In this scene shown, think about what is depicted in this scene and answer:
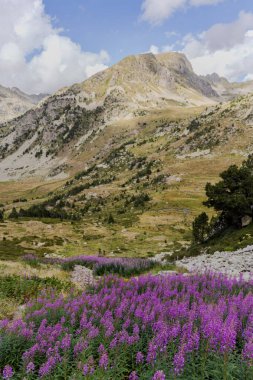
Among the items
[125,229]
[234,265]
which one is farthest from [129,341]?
[125,229]

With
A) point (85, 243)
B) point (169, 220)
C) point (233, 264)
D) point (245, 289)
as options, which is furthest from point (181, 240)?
point (245, 289)

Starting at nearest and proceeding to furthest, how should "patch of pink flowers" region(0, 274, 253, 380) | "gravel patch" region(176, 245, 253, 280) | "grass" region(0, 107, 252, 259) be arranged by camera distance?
"patch of pink flowers" region(0, 274, 253, 380), "gravel patch" region(176, 245, 253, 280), "grass" region(0, 107, 252, 259)

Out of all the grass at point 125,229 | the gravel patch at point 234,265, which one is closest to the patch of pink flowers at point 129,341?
the gravel patch at point 234,265

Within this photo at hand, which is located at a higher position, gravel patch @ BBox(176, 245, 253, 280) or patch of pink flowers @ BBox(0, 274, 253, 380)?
patch of pink flowers @ BBox(0, 274, 253, 380)

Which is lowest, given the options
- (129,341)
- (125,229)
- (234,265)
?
(125,229)

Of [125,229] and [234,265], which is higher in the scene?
[234,265]

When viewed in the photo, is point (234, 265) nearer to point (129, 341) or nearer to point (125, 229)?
point (129, 341)

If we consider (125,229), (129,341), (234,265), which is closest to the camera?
(129,341)

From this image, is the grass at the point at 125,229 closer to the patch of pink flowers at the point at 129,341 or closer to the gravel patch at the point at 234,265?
the gravel patch at the point at 234,265

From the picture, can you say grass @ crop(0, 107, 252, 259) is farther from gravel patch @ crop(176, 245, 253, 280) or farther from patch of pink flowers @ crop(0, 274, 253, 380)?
patch of pink flowers @ crop(0, 274, 253, 380)

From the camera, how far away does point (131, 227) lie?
8694 cm

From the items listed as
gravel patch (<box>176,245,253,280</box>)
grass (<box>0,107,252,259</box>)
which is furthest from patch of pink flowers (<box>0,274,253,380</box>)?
grass (<box>0,107,252,259</box>)

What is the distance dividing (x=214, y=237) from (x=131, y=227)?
4152cm

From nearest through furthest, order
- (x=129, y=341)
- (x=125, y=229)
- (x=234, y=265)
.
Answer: (x=129, y=341), (x=234, y=265), (x=125, y=229)
